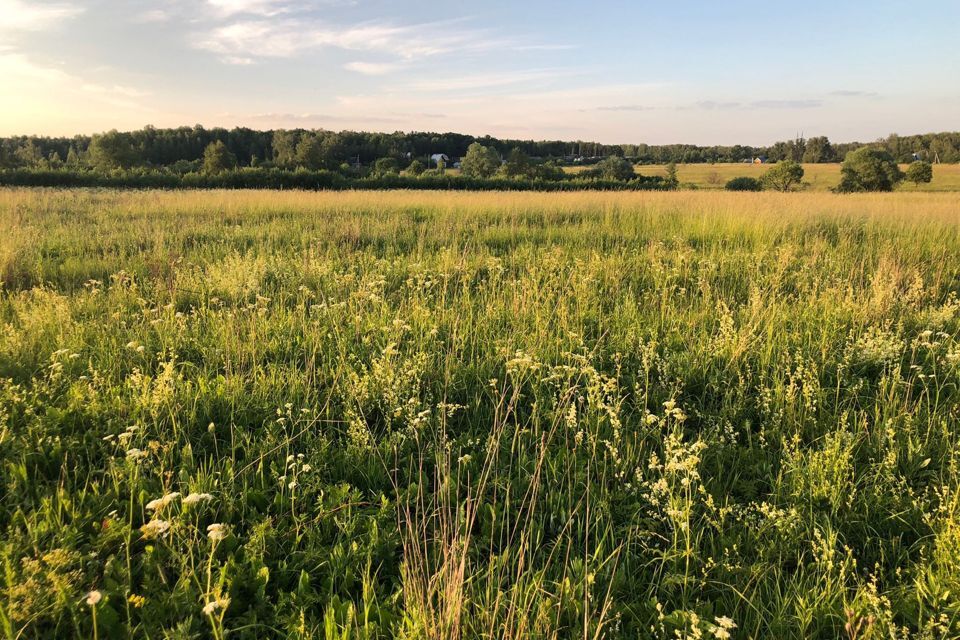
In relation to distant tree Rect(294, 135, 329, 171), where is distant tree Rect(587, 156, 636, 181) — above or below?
below

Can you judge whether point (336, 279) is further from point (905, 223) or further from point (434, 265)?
point (905, 223)

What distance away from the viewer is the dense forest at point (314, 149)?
212 ft

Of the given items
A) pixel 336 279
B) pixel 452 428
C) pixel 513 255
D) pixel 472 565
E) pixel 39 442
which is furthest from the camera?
pixel 513 255

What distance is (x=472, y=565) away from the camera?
2.01m

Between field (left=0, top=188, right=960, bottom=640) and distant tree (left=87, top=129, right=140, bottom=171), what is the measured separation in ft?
232

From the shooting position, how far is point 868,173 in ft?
161

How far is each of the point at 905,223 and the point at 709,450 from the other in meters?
10.1

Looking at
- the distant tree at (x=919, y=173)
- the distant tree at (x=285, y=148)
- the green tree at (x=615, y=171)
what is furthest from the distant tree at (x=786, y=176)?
the distant tree at (x=285, y=148)

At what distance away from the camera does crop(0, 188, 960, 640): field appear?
1766 mm

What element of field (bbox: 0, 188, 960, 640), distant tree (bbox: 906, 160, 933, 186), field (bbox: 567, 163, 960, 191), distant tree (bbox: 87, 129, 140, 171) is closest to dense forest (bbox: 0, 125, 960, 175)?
distant tree (bbox: 87, 129, 140, 171)

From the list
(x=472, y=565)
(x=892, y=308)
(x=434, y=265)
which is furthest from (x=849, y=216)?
(x=472, y=565)

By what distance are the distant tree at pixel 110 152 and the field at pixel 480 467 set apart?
70647mm

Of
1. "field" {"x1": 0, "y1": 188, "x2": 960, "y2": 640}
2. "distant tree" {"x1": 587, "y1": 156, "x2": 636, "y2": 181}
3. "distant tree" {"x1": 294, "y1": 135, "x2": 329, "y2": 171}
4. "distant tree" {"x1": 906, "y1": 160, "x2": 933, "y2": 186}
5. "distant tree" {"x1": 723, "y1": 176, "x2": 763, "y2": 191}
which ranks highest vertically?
"distant tree" {"x1": 294, "y1": 135, "x2": 329, "y2": 171}

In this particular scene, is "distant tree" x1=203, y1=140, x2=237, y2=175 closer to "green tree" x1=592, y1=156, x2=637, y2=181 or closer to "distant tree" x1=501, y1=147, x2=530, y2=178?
"distant tree" x1=501, y1=147, x2=530, y2=178
